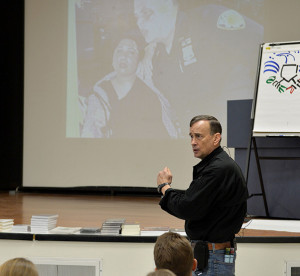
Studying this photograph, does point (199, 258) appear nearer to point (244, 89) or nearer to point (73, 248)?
point (73, 248)

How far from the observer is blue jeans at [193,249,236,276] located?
2.65 m

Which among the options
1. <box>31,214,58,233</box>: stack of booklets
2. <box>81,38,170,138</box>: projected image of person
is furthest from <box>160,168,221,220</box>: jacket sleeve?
<box>81,38,170,138</box>: projected image of person

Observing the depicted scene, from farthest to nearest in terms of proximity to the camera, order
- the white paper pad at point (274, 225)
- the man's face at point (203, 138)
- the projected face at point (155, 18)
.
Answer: the projected face at point (155, 18) → the white paper pad at point (274, 225) → the man's face at point (203, 138)

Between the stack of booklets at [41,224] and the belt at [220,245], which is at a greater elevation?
the belt at [220,245]

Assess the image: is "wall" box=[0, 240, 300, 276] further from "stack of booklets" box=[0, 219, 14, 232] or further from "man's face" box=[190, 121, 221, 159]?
"man's face" box=[190, 121, 221, 159]

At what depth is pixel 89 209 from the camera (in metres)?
6.23

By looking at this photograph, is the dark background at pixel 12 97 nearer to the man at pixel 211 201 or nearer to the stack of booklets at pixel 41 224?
the stack of booklets at pixel 41 224

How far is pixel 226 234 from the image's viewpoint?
8.64 ft

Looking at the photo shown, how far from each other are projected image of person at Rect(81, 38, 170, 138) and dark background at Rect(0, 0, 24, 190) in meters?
1.25

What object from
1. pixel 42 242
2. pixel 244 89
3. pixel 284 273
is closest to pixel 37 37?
pixel 244 89

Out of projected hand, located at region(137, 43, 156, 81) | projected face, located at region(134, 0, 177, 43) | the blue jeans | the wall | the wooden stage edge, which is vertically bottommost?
the wooden stage edge

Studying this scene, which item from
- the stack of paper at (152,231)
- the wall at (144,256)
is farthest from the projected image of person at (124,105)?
the wall at (144,256)

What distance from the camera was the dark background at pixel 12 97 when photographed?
8.23 metres

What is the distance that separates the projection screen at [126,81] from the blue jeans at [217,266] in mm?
4660
